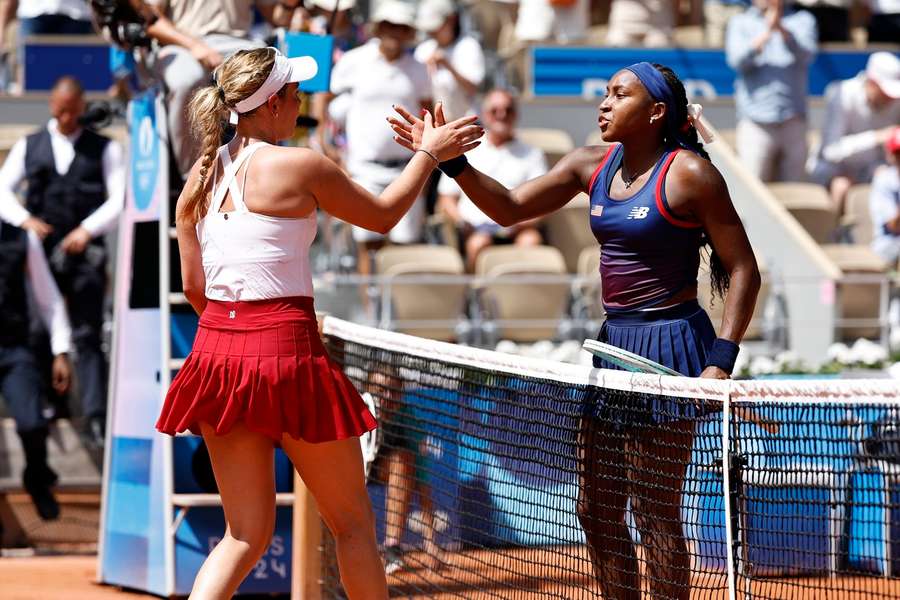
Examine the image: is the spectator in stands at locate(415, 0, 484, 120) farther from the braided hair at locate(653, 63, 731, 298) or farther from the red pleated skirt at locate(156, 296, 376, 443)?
the red pleated skirt at locate(156, 296, 376, 443)

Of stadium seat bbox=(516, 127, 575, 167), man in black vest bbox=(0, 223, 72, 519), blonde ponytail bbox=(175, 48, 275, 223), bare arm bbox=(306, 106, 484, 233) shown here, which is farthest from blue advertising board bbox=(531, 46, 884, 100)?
blonde ponytail bbox=(175, 48, 275, 223)

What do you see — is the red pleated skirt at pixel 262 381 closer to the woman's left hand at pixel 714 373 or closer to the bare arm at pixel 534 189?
the bare arm at pixel 534 189

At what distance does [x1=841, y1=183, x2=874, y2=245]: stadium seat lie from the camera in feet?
40.0

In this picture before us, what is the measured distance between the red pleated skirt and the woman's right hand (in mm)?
637

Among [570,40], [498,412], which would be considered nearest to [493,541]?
[498,412]

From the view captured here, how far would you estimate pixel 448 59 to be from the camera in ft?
37.4

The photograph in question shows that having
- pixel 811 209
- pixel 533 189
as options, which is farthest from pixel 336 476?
pixel 811 209

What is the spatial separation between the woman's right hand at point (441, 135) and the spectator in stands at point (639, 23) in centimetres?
907

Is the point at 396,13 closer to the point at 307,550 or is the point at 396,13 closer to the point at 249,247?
the point at 307,550

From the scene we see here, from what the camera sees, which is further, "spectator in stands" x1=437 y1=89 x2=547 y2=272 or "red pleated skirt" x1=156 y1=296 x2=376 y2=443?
"spectator in stands" x1=437 y1=89 x2=547 y2=272

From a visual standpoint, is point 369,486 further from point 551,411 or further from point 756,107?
point 756,107

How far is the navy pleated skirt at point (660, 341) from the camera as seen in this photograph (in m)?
4.62

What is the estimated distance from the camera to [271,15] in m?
8.44

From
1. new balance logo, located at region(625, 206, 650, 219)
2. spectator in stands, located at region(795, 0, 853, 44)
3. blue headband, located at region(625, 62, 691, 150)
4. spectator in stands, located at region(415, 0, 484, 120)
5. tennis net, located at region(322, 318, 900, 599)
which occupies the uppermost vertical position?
spectator in stands, located at region(795, 0, 853, 44)
